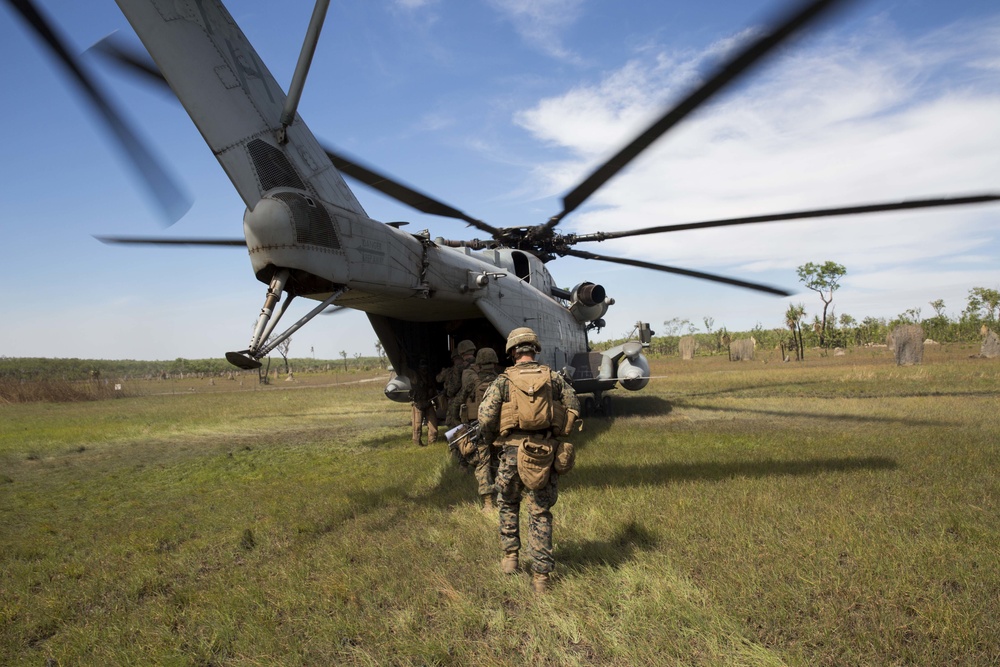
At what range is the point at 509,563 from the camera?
396 cm

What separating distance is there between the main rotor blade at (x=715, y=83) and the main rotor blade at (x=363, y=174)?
2588 millimetres

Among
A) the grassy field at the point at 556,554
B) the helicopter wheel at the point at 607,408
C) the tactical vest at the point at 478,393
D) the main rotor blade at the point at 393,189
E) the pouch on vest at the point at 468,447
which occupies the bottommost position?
the grassy field at the point at 556,554

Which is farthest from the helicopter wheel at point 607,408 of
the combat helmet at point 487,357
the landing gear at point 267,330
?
the landing gear at point 267,330

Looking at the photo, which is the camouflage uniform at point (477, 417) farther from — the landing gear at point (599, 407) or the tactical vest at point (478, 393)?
the landing gear at point (599, 407)

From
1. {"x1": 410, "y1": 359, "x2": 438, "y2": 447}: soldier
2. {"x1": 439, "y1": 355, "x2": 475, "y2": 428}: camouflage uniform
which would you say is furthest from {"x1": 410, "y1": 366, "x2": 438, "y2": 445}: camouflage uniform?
{"x1": 439, "y1": 355, "x2": 475, "y2": 428}: camouflage uniform

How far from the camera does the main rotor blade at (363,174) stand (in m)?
4.93

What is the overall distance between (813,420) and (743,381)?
10567mm

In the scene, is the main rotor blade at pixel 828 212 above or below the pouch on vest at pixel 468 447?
above

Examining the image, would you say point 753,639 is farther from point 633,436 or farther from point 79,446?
point 79,446

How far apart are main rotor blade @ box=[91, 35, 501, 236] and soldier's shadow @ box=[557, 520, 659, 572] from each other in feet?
16.6

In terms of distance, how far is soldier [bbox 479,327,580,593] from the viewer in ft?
12.4

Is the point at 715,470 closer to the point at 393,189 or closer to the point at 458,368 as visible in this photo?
the point at 458,368

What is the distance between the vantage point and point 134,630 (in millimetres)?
3414

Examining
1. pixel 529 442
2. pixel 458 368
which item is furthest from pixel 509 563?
pixel 458 368
